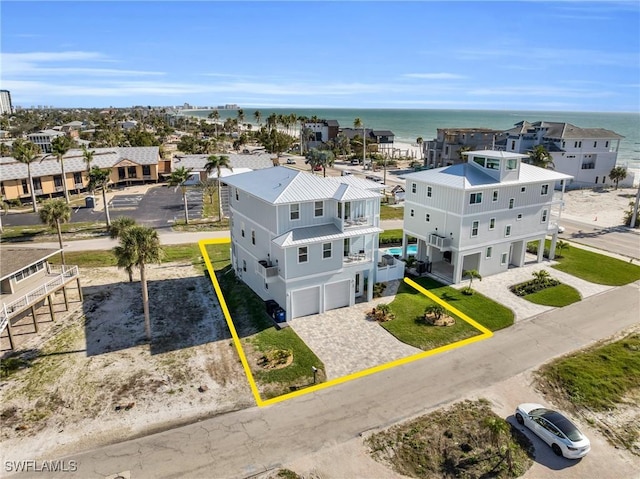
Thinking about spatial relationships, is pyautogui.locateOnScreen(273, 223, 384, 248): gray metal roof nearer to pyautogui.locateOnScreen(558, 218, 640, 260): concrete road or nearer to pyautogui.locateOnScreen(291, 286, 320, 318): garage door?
pyautogui.locateOnScreen(291, 286, 320, 318): garage door

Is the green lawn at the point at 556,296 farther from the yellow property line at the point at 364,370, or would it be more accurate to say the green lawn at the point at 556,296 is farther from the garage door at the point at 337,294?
the garage door at the point at 337,294

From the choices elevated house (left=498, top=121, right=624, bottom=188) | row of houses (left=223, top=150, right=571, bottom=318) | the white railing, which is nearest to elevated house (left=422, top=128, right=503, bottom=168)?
elevated house (left=498, top=121, right=624, bottom=188)

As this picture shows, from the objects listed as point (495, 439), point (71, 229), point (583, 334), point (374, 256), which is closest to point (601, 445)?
point (495, 439)

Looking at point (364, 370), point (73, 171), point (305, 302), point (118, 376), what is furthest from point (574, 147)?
point (73, 171)

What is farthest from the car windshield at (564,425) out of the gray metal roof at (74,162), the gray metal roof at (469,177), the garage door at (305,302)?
the gray metal roof at (74,162)

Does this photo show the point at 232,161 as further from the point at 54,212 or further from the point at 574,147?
the point at 574,147

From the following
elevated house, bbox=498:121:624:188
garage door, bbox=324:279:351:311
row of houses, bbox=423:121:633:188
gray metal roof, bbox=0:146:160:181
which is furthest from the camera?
row of houses, bbox=423:121:633:188
